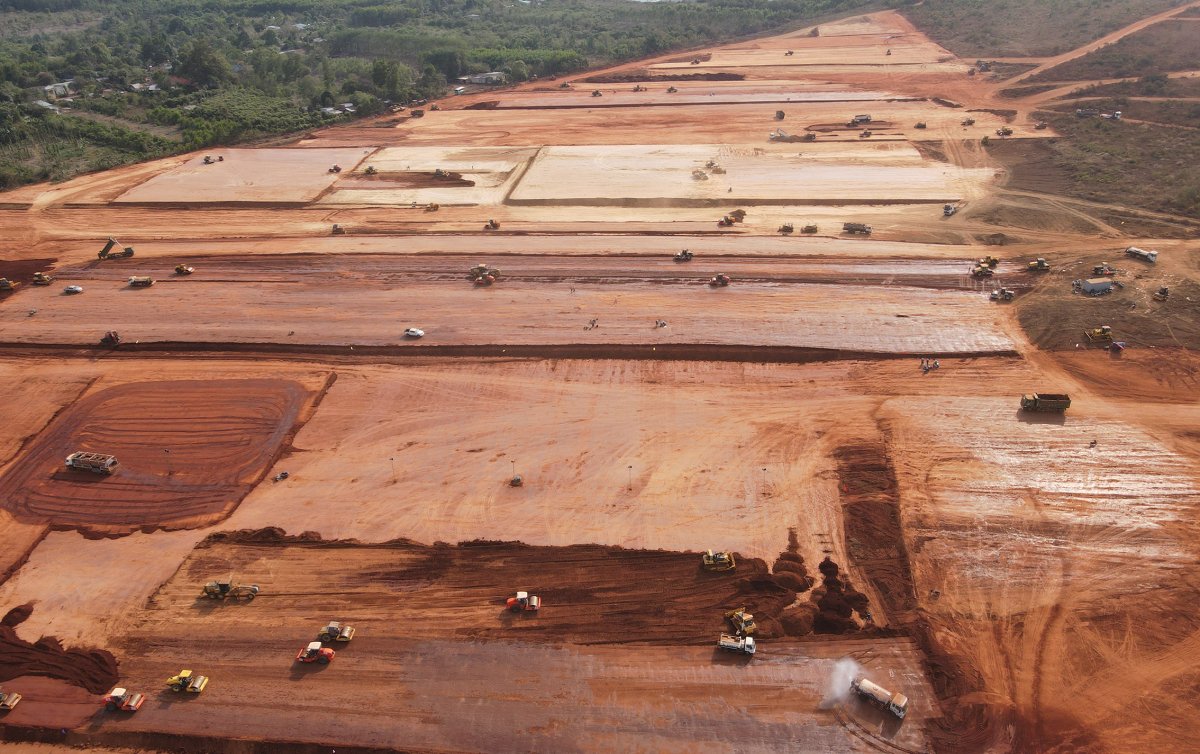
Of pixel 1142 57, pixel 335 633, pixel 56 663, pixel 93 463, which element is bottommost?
pixel 56 663

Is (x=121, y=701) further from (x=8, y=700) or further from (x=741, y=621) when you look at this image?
(x=741, y=621)

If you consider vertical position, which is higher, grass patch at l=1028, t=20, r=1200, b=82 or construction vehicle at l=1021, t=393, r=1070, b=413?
grass patch at l=1028, t=20, r=1200, b=82

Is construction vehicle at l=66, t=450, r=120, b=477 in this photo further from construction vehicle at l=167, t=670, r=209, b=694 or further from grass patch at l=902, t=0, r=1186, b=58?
grass patch at l=902, t=0, r=1186, b=58

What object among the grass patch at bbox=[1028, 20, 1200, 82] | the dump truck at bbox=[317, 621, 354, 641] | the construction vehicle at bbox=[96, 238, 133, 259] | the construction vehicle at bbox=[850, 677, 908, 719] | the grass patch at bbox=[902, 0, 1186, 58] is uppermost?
the grass patch at bbox=[902, 0, 1186, 58]

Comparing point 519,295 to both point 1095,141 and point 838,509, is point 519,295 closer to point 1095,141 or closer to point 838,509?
point 838,509

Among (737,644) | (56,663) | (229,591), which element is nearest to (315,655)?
(229,591)

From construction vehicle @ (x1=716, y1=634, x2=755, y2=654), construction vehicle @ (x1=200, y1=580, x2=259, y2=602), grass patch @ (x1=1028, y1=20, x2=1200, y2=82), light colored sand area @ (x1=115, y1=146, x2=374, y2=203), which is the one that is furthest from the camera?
grass patch @ (x1=1028, y1=20, x2=1200, y2=82)

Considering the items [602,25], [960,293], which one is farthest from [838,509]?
[602,25]

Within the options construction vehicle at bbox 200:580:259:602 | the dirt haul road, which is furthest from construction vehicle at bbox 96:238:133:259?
construction vehicle at bbox 200:580:259:602
